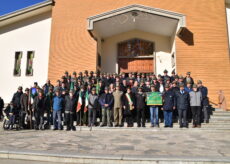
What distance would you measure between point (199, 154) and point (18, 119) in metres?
7.98

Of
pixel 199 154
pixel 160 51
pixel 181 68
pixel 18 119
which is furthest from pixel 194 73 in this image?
pixel 18 119

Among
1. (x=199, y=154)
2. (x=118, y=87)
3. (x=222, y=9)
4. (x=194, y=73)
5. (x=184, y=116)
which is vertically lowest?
(x=199, y=154)

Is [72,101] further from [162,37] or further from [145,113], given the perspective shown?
[162,37]

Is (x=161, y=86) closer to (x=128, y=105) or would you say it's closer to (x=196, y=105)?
(x=196, y=105)

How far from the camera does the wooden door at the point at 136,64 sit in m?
15.3

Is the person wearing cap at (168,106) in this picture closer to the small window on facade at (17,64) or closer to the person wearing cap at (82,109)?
the person wearing cap at (82,109)

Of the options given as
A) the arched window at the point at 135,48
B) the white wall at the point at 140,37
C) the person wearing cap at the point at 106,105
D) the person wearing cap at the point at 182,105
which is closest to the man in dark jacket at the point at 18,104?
the person wearing cap at the point at 106,105

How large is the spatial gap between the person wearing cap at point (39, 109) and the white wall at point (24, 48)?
556 centimetres

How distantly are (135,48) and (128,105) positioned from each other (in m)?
7.42

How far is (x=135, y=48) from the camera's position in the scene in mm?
15484

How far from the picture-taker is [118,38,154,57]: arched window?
15.3 m

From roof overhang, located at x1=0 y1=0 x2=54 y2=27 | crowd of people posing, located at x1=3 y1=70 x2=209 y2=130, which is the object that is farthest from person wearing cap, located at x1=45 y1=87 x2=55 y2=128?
roof overhang, located at x1=0 y1=0 x2=54 y2=27

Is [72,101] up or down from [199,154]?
up

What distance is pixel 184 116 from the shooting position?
8.66m
